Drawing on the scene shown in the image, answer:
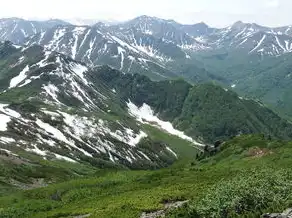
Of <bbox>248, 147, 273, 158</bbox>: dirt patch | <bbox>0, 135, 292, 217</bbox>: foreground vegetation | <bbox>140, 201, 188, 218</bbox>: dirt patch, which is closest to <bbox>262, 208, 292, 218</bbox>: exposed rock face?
<bbox>0, 135, 292, 217</bbox>: foreground vegetation

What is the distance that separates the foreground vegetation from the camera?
4566 centimetres

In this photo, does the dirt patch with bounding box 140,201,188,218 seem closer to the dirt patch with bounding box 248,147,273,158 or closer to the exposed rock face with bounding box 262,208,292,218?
the exposed rock face with bounding box 262,208,292,218

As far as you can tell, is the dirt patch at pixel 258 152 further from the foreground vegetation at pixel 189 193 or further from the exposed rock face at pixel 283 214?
the exposed rock face at pixel 283 214

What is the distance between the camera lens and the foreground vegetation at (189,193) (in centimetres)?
4566

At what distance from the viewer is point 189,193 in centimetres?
7019

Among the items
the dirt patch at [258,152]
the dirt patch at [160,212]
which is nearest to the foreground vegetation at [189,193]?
the dirt patch at [258,152]

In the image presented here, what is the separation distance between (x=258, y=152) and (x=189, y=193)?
2670 inches

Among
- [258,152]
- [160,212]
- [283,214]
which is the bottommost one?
[258,152]

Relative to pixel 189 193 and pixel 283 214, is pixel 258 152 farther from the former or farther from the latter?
pixel 283 214

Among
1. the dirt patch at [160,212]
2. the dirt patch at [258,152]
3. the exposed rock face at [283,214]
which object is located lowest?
the dirt patch at [258,152]

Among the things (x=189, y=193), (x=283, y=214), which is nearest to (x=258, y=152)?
(x=189, y=193)

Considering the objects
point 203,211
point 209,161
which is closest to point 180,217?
point 203,211

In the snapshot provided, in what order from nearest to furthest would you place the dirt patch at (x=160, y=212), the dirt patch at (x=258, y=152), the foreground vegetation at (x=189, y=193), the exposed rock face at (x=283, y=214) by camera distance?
1. the exposed rock face at (x=283, y=214)
2. the foreground vegetation at (x=189, y=193)
3. the dirt patch at (x=160, y=212)
4. the dirt patch at (x=258, y=152)

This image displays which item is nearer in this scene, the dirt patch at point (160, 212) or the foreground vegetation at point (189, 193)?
the foreground vegetation at point (189, 193)
